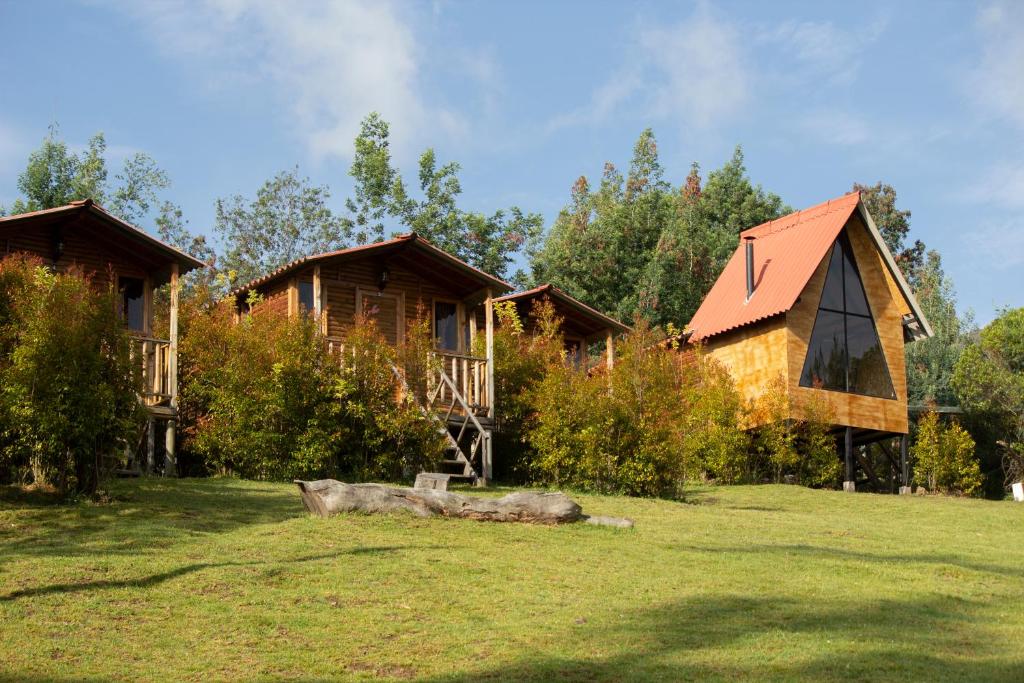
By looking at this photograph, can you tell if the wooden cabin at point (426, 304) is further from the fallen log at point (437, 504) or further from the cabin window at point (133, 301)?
the fallen log at point (437, 504)

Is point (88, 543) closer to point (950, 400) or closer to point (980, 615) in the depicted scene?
point (980, 615)

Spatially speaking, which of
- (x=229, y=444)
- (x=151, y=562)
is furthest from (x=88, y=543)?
(x=229, y=444)

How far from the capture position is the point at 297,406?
72.2ft

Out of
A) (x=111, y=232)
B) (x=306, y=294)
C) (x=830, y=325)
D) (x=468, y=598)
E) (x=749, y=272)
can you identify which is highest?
(x=749, y=272)

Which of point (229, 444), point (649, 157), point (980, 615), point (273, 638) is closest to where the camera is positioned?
point (273, 638)

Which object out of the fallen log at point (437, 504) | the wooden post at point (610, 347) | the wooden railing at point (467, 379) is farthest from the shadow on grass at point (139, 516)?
the wooden post at point (610, 347)

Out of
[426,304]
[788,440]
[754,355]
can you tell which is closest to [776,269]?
[754,355]

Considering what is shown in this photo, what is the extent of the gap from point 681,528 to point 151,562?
7.88 meters

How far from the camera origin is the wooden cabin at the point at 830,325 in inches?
1240

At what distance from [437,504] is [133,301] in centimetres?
986

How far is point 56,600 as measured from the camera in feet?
40.5

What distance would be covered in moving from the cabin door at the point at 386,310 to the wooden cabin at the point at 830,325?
9134mm

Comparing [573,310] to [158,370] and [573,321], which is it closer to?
[573,321]

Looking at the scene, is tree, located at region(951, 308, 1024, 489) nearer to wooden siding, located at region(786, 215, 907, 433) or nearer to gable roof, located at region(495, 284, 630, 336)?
wooden siding, located at region(786, 215, 907, 433)
